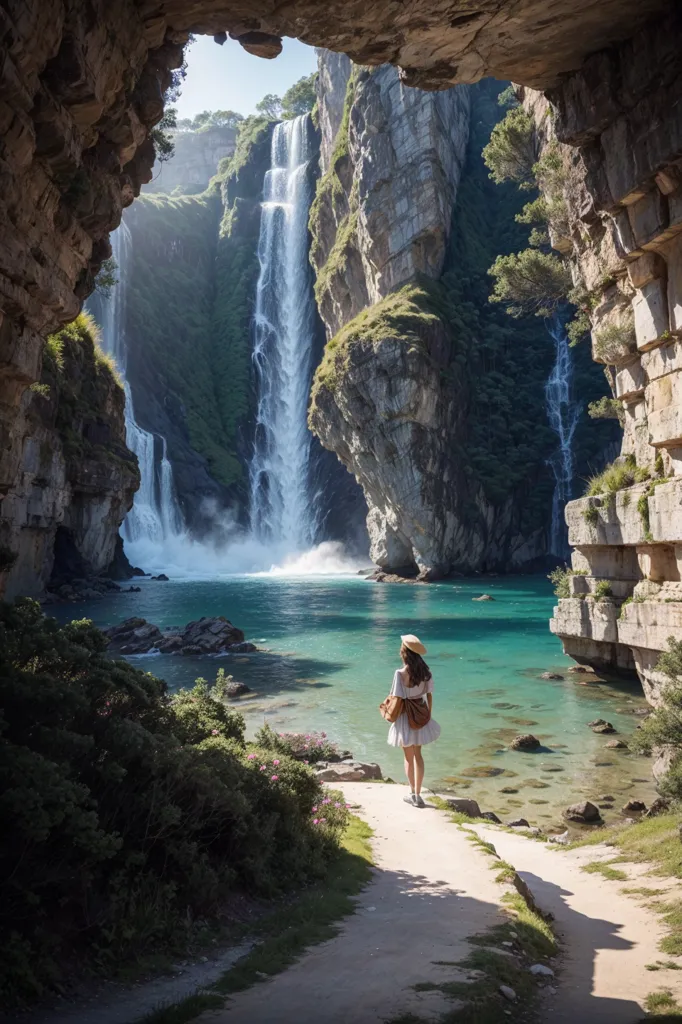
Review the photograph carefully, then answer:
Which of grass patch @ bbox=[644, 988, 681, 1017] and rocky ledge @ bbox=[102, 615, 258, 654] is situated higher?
grass patch @ bbox=[644, 988, 681, 1017]

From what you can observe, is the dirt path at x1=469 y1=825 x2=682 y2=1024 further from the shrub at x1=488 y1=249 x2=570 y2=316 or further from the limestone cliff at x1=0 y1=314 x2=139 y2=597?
the limestone cliff at x1=0 y1=314 x2=139 y2=597

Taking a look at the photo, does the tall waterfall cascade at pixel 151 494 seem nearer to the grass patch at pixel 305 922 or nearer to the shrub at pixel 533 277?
the shrub at pixel 533 277

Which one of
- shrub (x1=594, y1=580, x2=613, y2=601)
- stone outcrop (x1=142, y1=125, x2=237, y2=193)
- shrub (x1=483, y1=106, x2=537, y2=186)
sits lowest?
shrub (x1=594, y1=580, x2=613, y2=601)

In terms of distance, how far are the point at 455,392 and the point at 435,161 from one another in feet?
65.0

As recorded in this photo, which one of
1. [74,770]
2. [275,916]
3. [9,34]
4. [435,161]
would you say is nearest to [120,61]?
[9,34]

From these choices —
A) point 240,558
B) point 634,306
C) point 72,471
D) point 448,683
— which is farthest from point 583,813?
point 240,558

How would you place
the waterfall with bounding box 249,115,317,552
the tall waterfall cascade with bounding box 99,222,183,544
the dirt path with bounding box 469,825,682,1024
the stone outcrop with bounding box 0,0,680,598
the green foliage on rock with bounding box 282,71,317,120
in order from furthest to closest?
the green foliage on rock with bounding box 282,71,317,120
the waterfall with bounding box 249,115,317,552
the tall waterfall cascade with bounding box 99,222,183,544
the stone outcrop with bounding box 0,0,680,598
the dirt path with bounding box 469,825,682,1024

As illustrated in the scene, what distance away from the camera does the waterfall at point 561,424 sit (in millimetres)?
60406

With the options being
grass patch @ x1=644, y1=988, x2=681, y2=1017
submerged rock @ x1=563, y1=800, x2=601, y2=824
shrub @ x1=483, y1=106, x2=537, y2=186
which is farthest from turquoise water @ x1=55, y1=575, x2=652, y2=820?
shrub @ x1=483, y1=106, x2=537, y2=186

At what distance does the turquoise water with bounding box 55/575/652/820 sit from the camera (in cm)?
1305

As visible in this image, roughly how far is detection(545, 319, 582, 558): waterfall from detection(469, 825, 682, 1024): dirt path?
5286 centimetres

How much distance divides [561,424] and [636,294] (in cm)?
5322

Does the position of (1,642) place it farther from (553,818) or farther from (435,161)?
(435,161)

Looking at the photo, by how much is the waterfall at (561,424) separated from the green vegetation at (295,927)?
54849 mm
